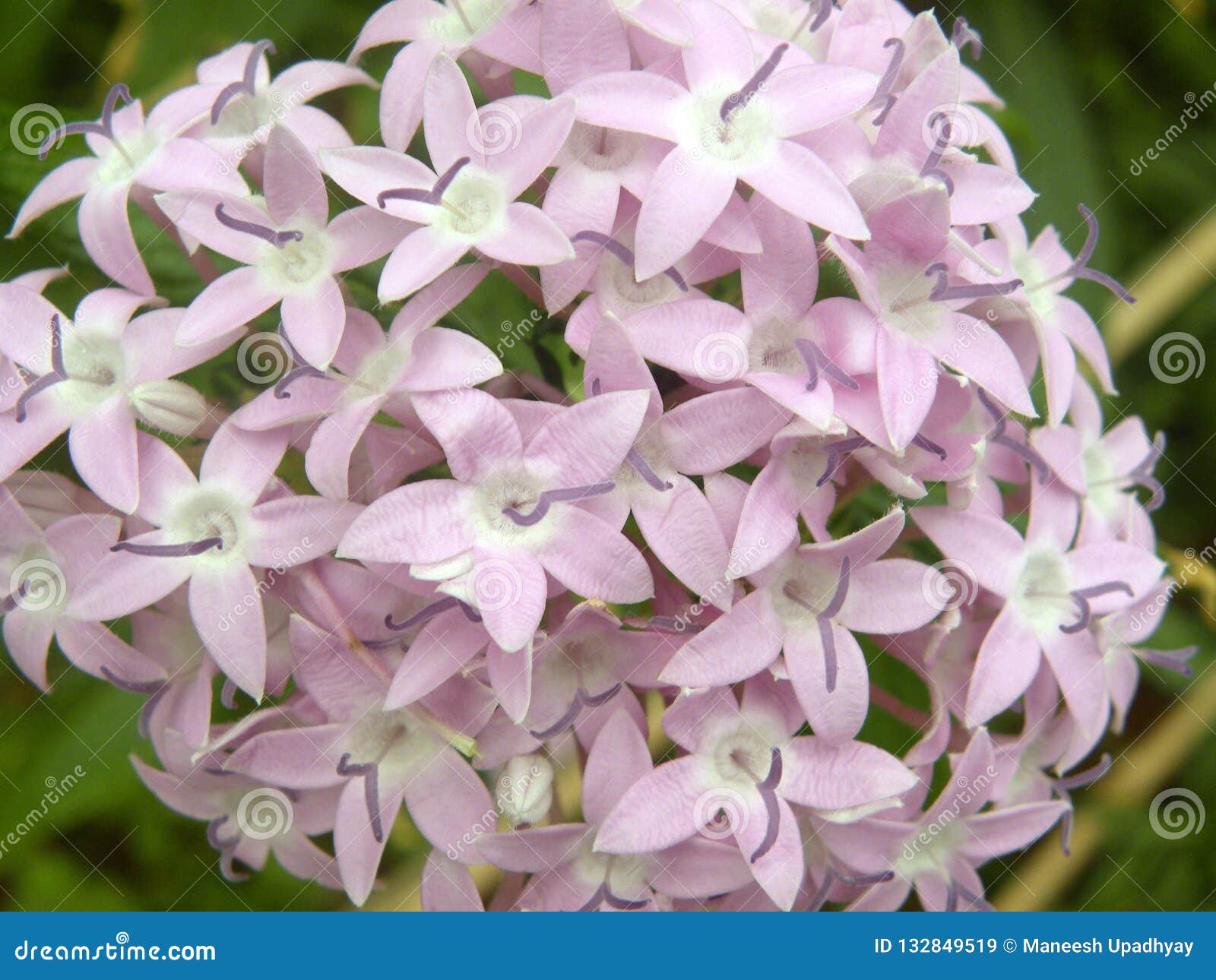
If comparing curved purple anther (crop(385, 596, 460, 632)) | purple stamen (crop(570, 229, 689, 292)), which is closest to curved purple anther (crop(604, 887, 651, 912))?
curved purple anther (crop(385, 596, 460, 632))

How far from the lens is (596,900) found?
0.81 meters

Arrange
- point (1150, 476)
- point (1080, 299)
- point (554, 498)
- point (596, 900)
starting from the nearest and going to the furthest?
point (554, 498), point (596, 900), point (1150, 476), point (1080, 299)

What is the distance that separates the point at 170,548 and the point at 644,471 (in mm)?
327

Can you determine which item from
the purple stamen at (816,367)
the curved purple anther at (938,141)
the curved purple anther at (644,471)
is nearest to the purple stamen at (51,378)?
the curved purple anther at (644,471)

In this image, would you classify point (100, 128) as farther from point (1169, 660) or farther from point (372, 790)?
point (1169, 660)

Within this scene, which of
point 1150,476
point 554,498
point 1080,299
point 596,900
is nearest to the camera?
point 554,498

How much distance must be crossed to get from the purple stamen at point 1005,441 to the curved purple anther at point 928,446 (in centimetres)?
7

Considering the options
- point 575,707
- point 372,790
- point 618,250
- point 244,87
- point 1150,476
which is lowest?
point 372,790

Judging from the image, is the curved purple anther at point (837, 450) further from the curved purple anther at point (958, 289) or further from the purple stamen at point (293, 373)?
the purple stamen at point (293, 373)

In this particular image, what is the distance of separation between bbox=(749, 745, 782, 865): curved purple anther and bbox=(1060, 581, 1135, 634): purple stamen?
10.4 inches

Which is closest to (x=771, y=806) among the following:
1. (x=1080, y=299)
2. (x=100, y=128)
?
(x=100, y=128)

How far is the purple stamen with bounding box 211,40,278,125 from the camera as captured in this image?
86 cm

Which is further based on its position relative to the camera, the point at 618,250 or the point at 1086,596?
the point at 1086,596
